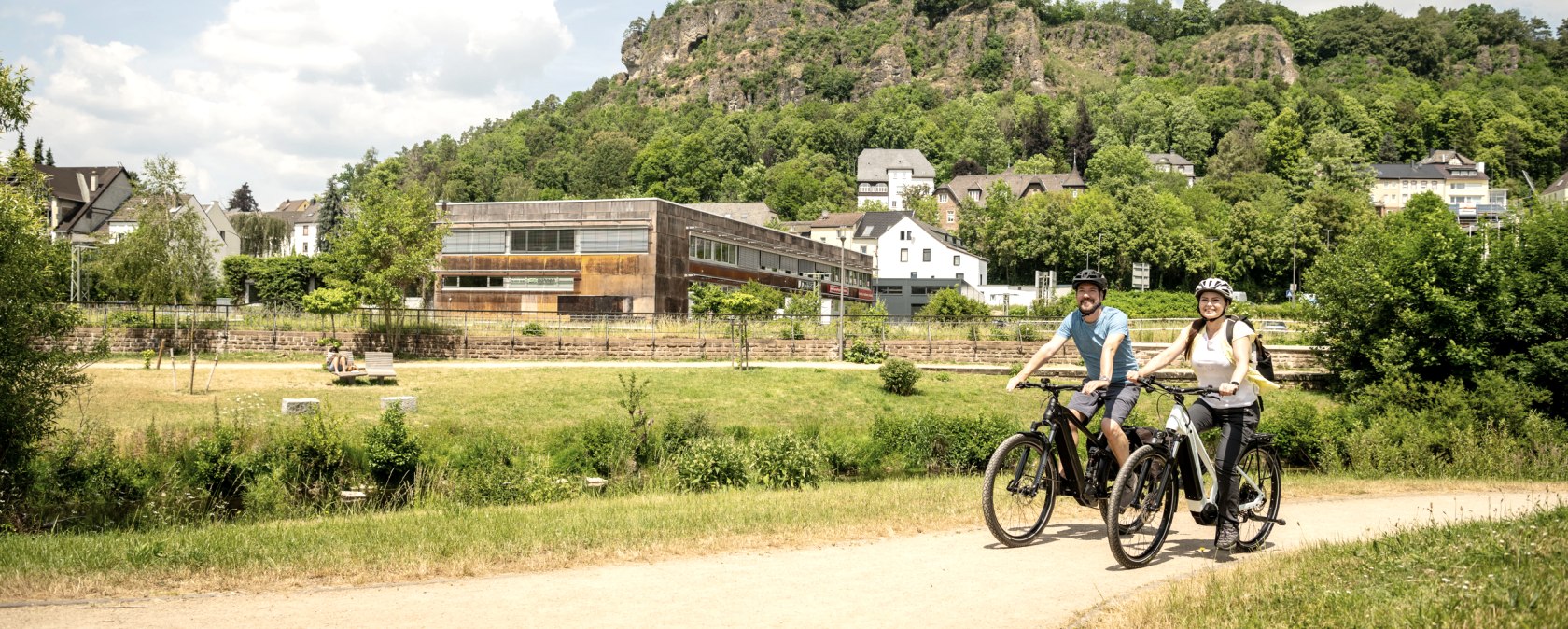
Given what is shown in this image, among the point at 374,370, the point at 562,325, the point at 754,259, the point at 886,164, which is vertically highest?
the point at 886,164

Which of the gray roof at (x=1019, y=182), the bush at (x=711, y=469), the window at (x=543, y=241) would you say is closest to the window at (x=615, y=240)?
the window at (x=543, y=241)

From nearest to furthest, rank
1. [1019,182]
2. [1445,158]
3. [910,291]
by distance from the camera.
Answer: [910,291] < [1019,182] < [1445,158]

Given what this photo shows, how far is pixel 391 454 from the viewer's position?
17.9m

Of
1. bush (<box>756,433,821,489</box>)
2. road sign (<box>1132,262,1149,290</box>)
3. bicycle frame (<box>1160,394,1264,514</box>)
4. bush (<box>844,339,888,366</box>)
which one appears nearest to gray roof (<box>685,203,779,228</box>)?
road sign (<box>1132,262,1149,290</box>)

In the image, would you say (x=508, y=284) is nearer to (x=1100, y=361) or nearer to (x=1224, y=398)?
(x=1100, y=361)

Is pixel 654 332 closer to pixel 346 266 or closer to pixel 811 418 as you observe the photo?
pixel 346 266

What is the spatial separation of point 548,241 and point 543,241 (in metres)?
0.30

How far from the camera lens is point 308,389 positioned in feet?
102

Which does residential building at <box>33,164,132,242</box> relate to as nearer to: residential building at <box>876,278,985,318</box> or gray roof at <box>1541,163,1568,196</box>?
residential building at <box>876,278,985,318</box>

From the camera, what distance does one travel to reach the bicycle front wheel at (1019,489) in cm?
845

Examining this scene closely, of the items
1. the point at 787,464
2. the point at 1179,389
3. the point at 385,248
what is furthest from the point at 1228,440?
the point at 385,248

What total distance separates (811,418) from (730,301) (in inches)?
973

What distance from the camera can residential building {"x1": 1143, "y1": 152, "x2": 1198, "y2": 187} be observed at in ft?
557

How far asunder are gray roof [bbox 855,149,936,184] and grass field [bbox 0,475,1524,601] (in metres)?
158
